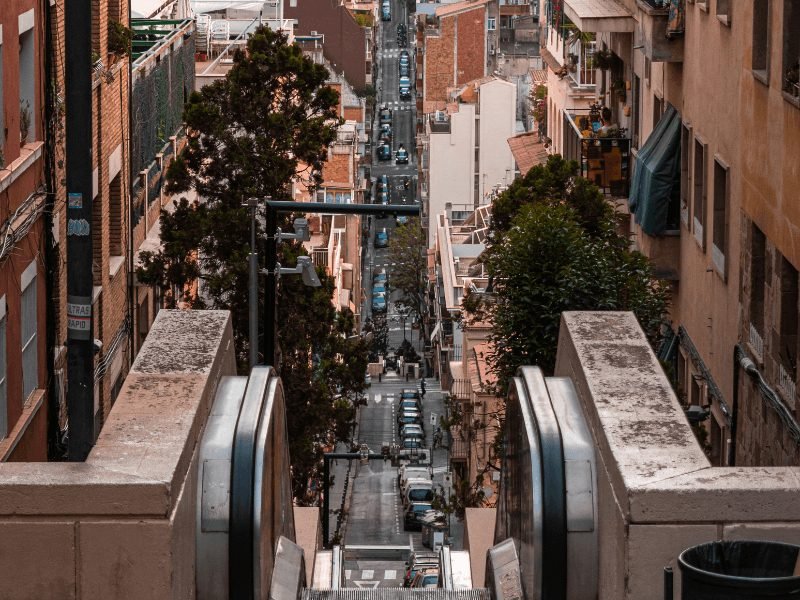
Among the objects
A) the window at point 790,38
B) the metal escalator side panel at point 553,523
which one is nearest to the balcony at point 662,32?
the window at point 790,38

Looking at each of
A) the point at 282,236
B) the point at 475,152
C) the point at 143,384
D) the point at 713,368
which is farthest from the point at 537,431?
the point at 475,152

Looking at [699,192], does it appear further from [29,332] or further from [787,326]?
[29,332]

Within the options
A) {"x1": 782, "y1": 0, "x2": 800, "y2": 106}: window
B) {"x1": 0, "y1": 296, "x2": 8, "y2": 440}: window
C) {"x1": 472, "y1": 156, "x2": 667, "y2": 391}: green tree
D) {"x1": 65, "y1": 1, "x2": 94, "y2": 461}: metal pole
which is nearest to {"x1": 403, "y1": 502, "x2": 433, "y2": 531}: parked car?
{"x1": 472, "y1": 156, "x2": 667, "y2": 391}: green tree

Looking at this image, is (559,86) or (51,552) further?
(559,86)

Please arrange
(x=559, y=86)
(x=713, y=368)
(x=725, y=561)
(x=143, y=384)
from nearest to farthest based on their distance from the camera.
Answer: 1. (x=725, y=561)
2. (x=143, y=384)
3. (x=713, y=368)
4. (x=559, y=86)

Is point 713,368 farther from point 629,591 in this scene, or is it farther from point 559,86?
point 559,86

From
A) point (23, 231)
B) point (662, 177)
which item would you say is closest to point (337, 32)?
point (662, 177)
